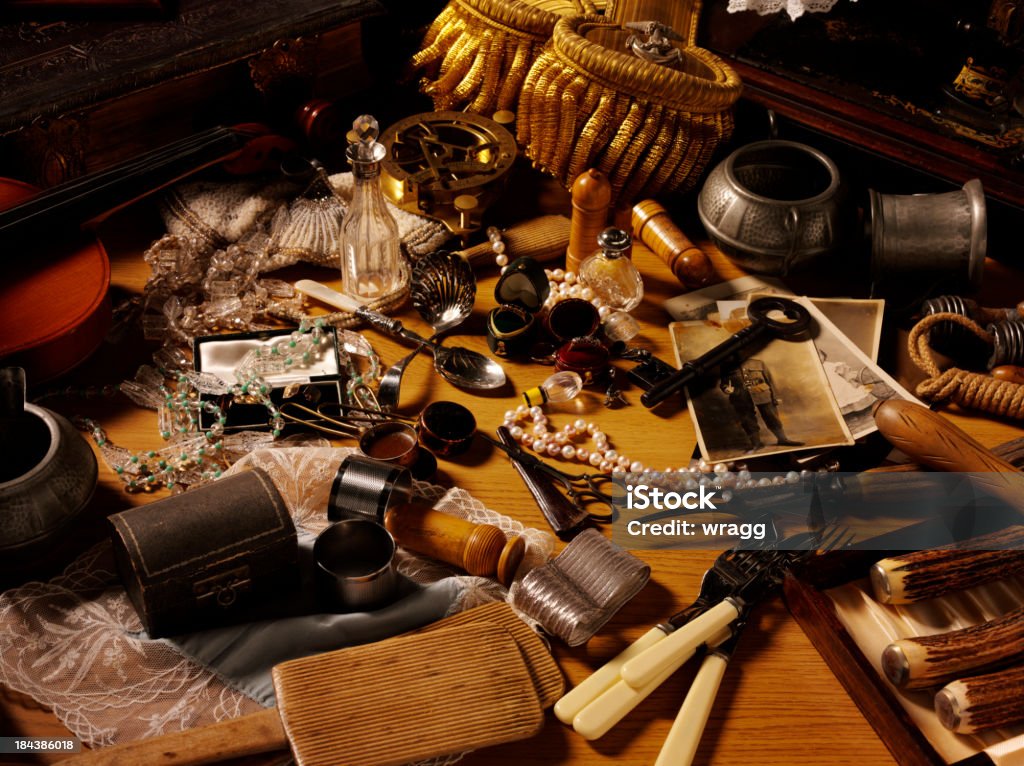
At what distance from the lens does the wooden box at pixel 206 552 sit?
107cm

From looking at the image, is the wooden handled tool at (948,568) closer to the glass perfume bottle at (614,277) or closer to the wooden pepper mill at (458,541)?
the wooden pepper mill at (458,541)

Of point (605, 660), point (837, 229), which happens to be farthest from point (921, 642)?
point (837, 229)

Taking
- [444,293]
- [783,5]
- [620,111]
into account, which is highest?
[783,5]

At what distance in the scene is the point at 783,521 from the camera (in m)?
1.34

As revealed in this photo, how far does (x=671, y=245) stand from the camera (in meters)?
1.71

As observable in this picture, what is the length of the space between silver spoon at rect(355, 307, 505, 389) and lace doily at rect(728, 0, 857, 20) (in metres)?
0.85

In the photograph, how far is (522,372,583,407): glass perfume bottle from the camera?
1489mm

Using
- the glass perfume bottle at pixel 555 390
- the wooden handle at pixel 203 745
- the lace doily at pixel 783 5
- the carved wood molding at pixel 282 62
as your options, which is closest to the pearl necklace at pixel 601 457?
the glass perfume bottle at pixel 555 390

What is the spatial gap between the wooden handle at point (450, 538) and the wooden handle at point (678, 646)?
0.21 metres

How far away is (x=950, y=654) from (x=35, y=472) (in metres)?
1.08

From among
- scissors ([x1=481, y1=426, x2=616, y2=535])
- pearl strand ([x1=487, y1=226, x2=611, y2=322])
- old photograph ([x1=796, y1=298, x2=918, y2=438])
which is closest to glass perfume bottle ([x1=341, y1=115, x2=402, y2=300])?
pearl strand ([x1=487, y1=226, x2=611, y2=322])

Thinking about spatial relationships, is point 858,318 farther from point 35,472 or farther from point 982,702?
point 35,472

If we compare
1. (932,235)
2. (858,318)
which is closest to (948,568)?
(858,318)

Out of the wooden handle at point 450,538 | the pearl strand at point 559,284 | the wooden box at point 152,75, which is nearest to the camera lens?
the wooden handle at point 450,538
